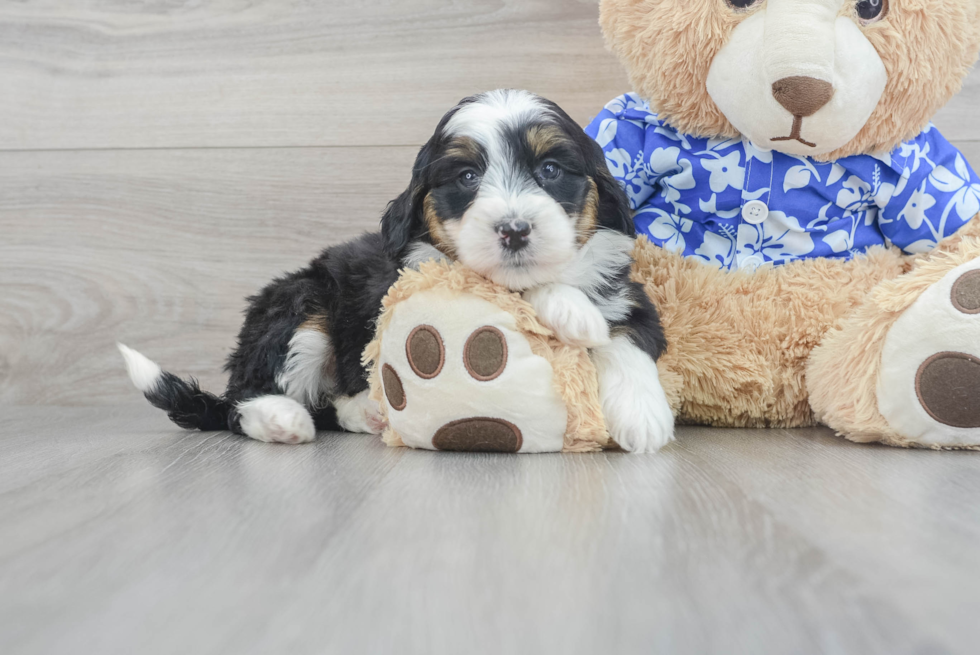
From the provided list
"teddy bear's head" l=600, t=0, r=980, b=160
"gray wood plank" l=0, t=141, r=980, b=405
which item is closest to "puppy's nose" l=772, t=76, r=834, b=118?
"teddy bear's head" l=600, t=0, r=980, b=160

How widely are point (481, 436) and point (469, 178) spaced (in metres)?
0.44

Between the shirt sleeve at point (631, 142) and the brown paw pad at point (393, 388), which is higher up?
the shirt sleeve at point (631, 142)

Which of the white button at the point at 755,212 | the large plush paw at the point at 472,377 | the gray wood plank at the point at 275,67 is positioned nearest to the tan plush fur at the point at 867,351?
the white button at the point at 755,212

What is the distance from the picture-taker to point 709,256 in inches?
65.4

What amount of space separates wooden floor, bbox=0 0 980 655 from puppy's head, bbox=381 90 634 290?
338mm

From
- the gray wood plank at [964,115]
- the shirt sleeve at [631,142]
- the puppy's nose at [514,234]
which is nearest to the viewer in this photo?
A: the puppy's nose at [514,234]

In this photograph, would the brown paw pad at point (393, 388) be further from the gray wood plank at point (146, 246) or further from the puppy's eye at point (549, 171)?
the gray wood plank at point (146, 246)

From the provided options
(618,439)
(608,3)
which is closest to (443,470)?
(618,439)

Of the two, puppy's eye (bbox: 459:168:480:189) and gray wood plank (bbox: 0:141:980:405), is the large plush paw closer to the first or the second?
puppy's eye (bbox: 459:168:480:189)

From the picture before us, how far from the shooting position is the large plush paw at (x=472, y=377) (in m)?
1.28

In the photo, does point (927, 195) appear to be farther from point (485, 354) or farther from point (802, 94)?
point (485, 354)

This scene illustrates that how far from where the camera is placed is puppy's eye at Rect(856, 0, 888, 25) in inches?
55.4

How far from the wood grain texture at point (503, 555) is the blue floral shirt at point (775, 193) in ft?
1.63

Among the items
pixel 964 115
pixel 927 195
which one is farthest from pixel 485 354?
pixel 964 115
